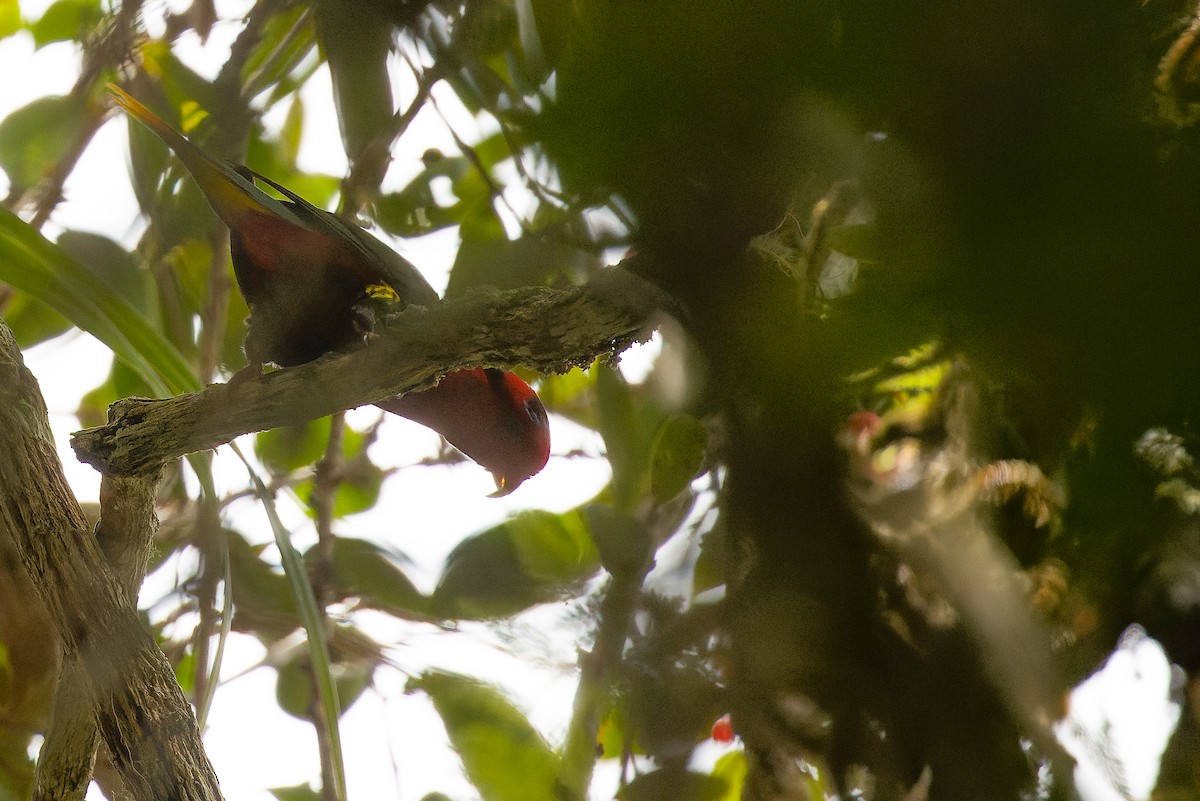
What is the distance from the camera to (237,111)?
1.37 m

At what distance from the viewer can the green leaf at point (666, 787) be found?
0.42 metres

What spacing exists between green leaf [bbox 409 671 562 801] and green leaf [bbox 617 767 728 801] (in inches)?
7.7

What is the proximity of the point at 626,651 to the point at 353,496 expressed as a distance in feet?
6.87

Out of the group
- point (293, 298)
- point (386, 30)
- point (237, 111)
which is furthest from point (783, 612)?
point (293, 298)

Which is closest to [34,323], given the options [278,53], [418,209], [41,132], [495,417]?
[41,132]

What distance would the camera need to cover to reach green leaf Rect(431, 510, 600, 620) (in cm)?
64

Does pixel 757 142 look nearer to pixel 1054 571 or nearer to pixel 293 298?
pixel 1054 571

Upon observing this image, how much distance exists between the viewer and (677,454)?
44 cm

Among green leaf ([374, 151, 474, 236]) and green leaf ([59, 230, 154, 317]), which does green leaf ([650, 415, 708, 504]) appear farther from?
green leaf ([59, 230, 154, 317])

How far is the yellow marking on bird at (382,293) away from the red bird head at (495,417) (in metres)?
0.26

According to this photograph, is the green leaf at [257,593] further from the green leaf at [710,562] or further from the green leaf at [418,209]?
the green leaf at [710,562]

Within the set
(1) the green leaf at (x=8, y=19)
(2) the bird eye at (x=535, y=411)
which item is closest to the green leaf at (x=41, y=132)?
(1) the green leaf at (x=8, y=19)

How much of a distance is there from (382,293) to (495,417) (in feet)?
1.42

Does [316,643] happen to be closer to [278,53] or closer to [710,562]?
[278,53]
